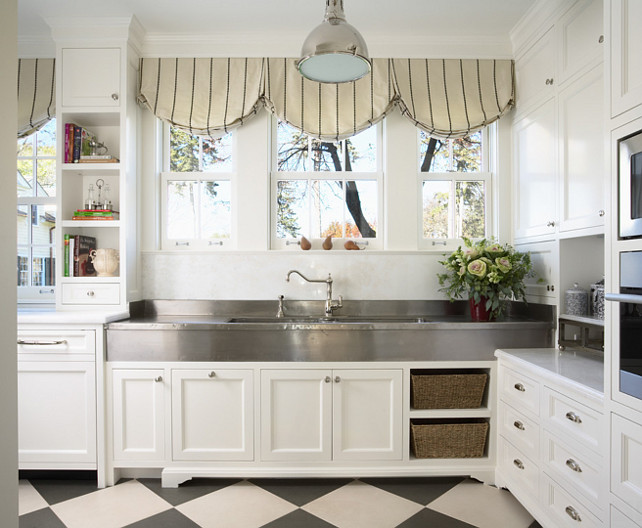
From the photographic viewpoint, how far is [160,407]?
8.26 ft

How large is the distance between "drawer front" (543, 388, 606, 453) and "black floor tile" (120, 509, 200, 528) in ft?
5.65

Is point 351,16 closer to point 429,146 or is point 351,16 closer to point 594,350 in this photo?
point 429,146

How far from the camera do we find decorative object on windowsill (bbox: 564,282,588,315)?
2367 millimetres

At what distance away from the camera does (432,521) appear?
2156mm

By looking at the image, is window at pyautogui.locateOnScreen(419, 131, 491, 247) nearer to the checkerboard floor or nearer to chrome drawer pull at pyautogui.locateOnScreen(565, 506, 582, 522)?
the checkerboard floor

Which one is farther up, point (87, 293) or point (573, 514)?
point (87, 293)

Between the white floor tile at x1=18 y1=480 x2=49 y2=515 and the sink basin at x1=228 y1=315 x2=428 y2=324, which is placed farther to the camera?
the sink basin at x1=228 y1=315 x2=428 y2=324

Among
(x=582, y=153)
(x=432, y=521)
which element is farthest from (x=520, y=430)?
(x=582, y=153)

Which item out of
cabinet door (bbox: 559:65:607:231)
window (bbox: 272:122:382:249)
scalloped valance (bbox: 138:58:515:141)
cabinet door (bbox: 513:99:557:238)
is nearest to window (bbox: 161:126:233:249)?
scalloped valance (bbox: 138:58:515:141)

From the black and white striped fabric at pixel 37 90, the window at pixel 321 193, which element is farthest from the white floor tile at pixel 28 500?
the black and white striped fabric at pixel 37 90

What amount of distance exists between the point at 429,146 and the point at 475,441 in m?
1.98

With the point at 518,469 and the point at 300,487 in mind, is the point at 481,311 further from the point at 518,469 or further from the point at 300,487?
the point at 300,487

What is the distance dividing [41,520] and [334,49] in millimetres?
2573

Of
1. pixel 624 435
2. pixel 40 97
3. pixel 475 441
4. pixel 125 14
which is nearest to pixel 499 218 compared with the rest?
pixel 475 441
